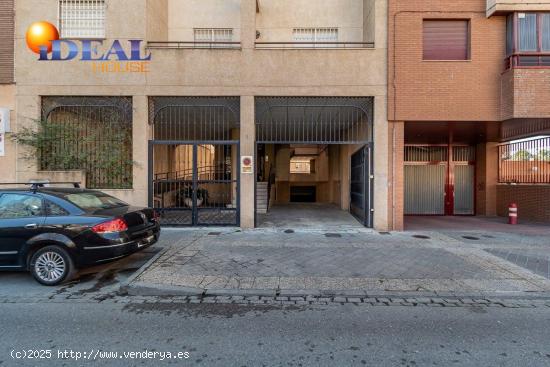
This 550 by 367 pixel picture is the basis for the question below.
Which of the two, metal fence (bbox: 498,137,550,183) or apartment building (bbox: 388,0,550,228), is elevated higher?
apartment building (bbox: 388,0,550,228)

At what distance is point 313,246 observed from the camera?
6988 mm

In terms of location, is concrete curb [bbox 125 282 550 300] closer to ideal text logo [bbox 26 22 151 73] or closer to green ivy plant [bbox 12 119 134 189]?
green ivy plant [bbox 12 119 134 189]

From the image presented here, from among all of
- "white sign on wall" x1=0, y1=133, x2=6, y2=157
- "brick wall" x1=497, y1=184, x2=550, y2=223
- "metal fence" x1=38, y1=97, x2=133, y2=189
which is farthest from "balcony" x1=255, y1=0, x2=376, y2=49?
"white sign on wall" x1=0, y1=133, x2=6, y2=157

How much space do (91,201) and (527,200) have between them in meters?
14.6

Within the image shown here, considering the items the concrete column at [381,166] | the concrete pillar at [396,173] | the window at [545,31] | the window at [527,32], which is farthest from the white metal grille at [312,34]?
the window at [545,31]

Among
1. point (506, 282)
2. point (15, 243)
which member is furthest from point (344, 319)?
point (15, 243)

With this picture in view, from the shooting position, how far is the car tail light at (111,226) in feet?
15.5

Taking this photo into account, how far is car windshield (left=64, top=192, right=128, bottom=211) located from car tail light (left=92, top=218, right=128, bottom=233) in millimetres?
542

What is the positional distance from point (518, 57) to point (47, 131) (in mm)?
14383

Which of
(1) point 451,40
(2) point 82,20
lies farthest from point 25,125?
(1) point 451,40

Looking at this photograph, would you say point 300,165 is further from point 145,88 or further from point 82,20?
point 82,20

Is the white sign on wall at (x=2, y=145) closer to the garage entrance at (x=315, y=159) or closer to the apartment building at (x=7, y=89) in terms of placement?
the apartment building at (x=7, y=89)

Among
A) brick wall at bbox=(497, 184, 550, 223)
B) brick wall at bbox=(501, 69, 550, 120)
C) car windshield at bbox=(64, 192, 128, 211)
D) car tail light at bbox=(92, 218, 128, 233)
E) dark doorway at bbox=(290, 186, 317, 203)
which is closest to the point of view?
car tail light at bbox=(92, 218, 128, 233)

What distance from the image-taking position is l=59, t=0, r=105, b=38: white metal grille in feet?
30.0
